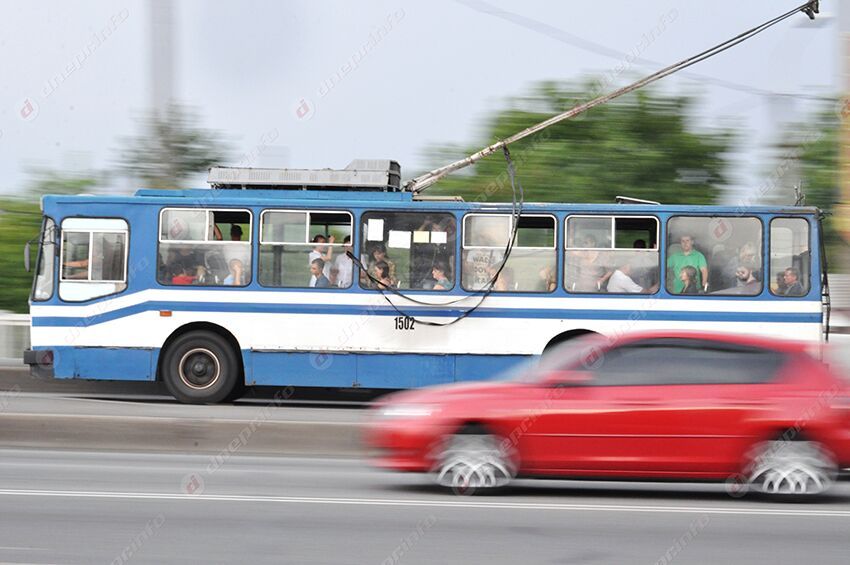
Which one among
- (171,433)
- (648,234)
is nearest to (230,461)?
(171,433)

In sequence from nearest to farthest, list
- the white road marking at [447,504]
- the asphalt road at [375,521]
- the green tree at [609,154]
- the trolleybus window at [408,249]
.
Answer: the asphalt road at [375,521]
the white road marking at [447,504]
the trolleybus window at [408,249]
the green tree at [609,154]

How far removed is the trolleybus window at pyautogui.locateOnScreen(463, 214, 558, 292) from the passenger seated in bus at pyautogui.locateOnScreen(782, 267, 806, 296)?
2835 mm

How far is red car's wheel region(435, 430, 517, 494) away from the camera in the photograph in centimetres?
960

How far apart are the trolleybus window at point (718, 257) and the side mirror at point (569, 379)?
→ 23.2 feet

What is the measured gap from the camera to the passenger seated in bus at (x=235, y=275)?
16938 mm

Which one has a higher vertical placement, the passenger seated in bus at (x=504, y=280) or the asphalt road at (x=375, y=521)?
the passenger seated in bus at (x=504, y=280)

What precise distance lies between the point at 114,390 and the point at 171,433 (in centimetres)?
660

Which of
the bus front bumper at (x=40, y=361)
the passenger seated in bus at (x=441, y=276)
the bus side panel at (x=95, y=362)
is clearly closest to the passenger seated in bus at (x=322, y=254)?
the passenger seated in bus at (x=441, y=276)

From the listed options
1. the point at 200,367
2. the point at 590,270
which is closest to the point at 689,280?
the point at 590,270

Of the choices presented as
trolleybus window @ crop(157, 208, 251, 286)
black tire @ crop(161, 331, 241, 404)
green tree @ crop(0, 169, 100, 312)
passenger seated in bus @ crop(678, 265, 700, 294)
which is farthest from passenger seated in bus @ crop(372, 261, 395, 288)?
green tree @ crop(0, 169, 100, 312)

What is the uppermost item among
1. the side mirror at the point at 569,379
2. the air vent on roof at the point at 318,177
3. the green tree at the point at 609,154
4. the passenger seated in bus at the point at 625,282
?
the green tree at the point at 609,154

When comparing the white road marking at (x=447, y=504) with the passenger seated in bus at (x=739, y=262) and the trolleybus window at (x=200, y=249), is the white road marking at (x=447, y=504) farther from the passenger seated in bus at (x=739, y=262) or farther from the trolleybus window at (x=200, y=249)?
the trolleybus window at (x=200, y=249)

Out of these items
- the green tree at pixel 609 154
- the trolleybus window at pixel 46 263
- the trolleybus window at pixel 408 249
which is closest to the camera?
the trolleybus window at pixel 408 249

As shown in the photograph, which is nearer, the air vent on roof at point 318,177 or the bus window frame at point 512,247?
the bus window frame at point 512,247
